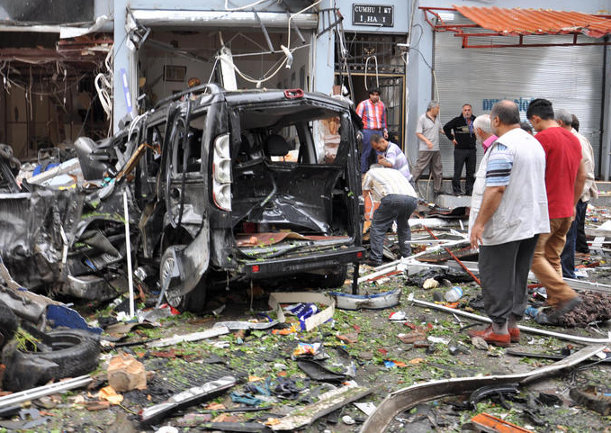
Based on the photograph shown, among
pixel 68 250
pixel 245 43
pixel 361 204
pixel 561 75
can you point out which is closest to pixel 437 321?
pixel 361 204

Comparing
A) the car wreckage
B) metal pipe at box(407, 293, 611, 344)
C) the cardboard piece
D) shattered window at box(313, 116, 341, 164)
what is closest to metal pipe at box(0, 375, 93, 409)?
the car wreckage

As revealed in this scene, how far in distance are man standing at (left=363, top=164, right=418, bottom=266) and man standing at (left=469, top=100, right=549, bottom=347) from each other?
2932 millimetres

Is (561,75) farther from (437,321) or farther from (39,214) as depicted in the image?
(39,214)

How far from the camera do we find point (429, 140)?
46.9ft

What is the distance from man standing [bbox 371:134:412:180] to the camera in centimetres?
912

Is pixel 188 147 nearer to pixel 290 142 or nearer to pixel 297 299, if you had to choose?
pixel 290 142

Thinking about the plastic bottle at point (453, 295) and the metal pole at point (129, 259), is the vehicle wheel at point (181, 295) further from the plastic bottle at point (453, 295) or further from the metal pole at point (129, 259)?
the plastic bottle at point (453, 295)

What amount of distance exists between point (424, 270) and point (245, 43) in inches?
465

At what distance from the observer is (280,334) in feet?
19.6

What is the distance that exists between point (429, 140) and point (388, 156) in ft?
17.6

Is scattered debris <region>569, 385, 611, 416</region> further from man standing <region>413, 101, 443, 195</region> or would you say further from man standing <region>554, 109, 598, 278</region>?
man standing <region>413, 101, 443, 195</region>

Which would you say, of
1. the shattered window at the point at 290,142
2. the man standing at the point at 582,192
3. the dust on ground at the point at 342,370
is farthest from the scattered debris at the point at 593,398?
the shattered window at the point at 290,142

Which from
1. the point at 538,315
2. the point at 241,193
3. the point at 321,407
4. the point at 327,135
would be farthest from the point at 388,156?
the point at 321,407

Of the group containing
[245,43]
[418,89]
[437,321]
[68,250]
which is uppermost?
[245,43]
